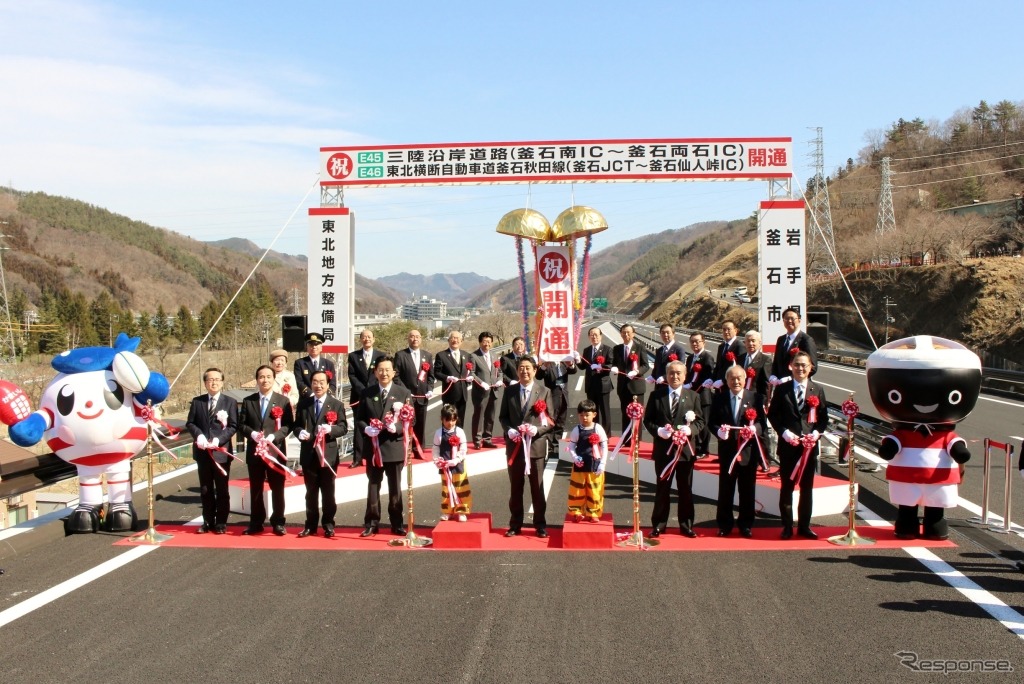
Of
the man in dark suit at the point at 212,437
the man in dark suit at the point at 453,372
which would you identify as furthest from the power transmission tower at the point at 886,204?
the man in dark suit at the point at 212,437

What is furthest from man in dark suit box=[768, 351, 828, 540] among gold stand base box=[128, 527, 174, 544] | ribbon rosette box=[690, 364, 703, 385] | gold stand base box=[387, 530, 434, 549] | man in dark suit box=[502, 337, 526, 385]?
gold stand base box=[128, 527, 174, 544]

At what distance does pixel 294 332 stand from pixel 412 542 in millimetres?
5720

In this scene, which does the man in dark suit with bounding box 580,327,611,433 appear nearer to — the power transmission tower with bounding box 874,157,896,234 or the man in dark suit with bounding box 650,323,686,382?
the man in dark suit with bounding box 650,323,686,382

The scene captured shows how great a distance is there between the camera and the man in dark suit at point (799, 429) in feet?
25.4

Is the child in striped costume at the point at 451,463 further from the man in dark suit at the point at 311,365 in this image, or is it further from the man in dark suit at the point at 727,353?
the man in dark suit at the point at 727,353

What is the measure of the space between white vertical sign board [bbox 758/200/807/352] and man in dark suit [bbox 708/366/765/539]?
4748mm

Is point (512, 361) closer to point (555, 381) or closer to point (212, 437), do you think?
point (555, 381)

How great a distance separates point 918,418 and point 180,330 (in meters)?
68.2

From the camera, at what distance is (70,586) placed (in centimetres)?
670

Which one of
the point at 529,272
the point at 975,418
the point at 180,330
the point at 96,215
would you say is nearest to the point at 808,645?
Answer: the point at 529,272

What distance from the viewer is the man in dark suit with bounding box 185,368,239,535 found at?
8055 millimetres

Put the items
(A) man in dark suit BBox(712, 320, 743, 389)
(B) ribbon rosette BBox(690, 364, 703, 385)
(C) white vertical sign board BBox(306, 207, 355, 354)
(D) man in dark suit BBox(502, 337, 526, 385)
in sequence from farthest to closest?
(C) white vertical sign board BBox(306, 207, 355, 354) < (D) man in dark suit BBox(502, 337, 526, 385) < (B) ribbon rosette BBox(690, 364, 703, 385) < (A) man in dark suit BBox(712, 320, 743, 389)

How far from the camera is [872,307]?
4966cm

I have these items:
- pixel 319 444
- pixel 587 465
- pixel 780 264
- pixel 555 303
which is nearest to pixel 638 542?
pixel 587 465
